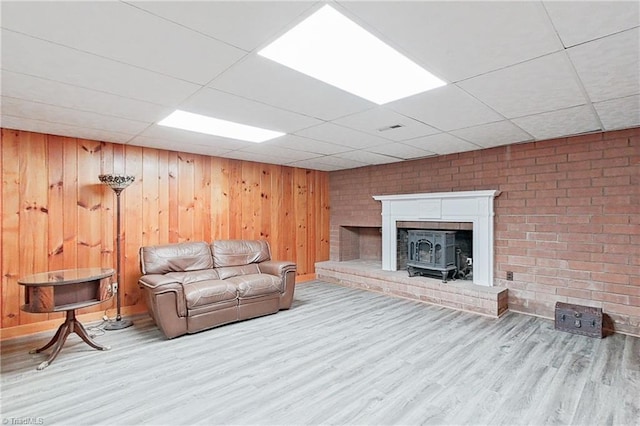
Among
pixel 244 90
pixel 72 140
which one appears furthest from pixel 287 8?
pixel 72 140

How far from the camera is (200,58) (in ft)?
6.46

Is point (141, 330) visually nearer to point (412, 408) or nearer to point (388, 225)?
point (412, 408)

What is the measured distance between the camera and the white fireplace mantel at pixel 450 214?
4.51 meters

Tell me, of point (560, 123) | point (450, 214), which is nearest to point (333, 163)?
point (450, 214)

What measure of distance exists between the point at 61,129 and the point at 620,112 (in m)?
5.53

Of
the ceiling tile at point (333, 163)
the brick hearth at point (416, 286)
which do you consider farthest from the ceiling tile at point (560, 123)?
the ceiling tile at point (333, 163)

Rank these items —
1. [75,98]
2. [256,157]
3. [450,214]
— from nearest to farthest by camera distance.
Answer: [75,98]
[450,214]
[256,157]

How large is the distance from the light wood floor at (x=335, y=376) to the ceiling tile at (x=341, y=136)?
2.23 meters

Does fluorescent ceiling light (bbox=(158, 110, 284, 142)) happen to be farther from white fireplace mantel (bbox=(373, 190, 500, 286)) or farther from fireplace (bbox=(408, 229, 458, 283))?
fireplace (bbox=(408, 229, 458, 283))

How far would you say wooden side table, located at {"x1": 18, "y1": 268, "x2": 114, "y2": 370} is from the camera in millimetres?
2756

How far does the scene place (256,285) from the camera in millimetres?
4039

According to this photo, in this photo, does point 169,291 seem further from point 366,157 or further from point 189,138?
point 366,157

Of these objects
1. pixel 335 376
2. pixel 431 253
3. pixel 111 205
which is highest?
pixel 111 205

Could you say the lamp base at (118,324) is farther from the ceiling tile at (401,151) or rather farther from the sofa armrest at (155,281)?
the ceiling tile at (401,151)
